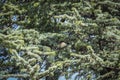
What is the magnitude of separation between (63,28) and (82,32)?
0.85 meters

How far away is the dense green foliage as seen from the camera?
7633mm

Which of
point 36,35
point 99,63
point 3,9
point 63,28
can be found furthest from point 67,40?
point 3,9

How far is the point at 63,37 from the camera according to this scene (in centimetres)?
867

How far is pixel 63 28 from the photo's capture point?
9031mm

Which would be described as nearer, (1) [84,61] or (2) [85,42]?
(1) [84,61]

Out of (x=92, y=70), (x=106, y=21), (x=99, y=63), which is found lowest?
(x=92, y=70)

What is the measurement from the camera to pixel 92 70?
27.8 feet

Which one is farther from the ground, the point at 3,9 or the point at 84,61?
the point at 3,9

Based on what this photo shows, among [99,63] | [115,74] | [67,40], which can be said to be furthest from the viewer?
[67,40]

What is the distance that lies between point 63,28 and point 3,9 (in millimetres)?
1898

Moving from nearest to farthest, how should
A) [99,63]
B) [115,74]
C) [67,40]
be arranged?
[99,63]
[115,74]
[67,40]

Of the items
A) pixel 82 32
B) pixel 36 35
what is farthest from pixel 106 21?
pixel 36 35

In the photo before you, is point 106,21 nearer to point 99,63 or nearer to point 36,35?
point 99,63

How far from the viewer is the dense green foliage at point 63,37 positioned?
7.63 meters
